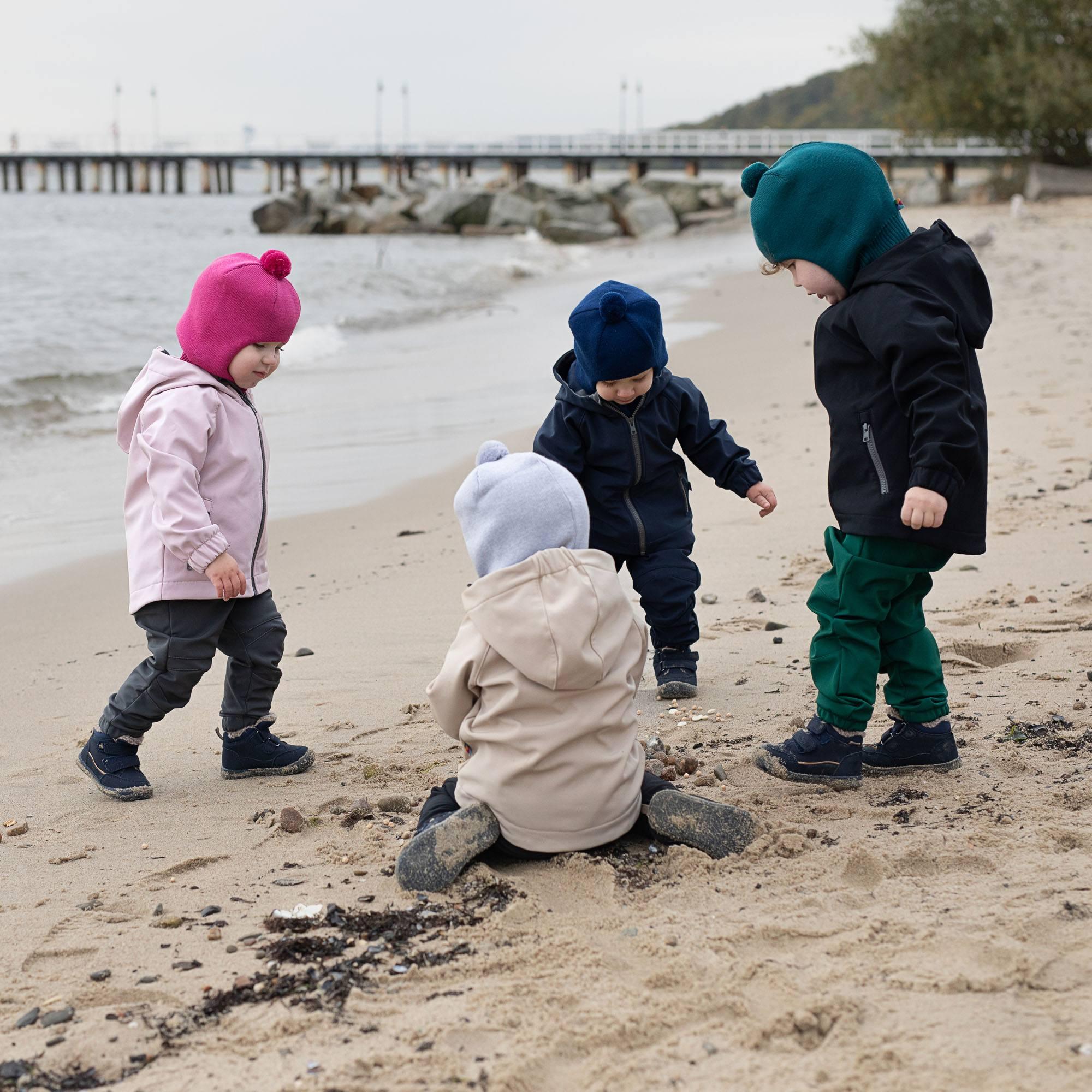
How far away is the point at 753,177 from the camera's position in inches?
126

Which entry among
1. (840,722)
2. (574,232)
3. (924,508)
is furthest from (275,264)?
(574,232)

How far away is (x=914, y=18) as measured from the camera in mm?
36250

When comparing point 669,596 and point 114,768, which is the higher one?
point 669,596

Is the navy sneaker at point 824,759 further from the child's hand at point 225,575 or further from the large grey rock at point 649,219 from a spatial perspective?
the large grey rock at point 649,219

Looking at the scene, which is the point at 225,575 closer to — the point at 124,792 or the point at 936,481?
the point at 124,792

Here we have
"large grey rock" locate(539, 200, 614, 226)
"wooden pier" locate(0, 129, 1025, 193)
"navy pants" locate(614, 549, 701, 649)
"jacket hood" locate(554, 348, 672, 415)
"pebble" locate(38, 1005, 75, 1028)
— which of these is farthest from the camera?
"wooden pier" locate(0, 129, 1025, 193)

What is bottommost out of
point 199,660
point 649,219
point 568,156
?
point 199,660


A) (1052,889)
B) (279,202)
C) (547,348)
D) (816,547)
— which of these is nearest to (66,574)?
(816,547)

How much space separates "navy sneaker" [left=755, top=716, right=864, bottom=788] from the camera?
3188mm

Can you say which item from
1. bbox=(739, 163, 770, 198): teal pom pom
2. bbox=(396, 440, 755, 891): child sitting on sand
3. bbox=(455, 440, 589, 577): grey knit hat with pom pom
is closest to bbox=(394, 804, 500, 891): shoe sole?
bbox=(396, 440, 755, 891): child sitting on sand

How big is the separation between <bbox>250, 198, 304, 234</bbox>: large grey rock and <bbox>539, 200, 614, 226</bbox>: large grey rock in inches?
329

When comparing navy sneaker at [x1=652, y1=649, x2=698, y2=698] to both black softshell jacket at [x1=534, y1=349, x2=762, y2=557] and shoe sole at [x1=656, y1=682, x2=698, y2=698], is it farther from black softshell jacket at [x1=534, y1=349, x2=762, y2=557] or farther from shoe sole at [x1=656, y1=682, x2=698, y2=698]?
black softshell jacket at [x1=534, y1=349, x2=762, y2=557]

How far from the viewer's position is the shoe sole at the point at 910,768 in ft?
10.5

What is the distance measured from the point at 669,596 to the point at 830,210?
1490 millimetres
